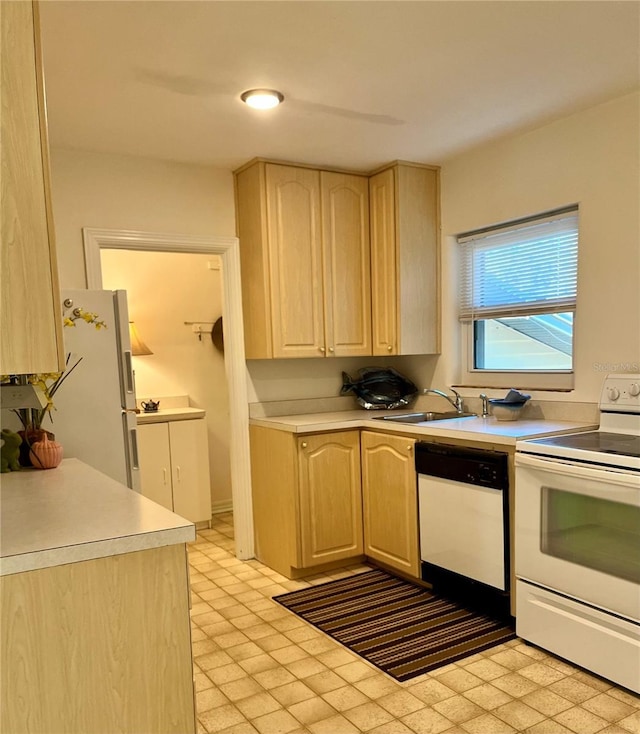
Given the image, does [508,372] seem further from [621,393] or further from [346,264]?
[346,264]

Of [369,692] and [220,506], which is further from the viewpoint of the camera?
[220,506]

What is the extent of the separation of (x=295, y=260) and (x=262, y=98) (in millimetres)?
1146

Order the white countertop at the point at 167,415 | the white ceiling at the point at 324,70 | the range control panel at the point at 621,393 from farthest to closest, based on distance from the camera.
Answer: the white countertop at the point at 167,415, the range control panel at the point at 621,393, the white ceiling at the point at 324,70

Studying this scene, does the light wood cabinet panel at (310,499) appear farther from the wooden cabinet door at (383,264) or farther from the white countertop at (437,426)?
the wooden cabinet door at (383,264)

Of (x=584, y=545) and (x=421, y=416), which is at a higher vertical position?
(x=421, y=416)

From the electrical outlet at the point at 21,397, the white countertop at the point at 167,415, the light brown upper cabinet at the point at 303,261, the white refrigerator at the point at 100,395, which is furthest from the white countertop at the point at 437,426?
the electrical outlet at the point at 21,397

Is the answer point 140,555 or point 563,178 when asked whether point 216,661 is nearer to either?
point 140,555

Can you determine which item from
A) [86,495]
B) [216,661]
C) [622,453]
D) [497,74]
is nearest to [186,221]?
[497,74]

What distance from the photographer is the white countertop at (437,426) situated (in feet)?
8.75

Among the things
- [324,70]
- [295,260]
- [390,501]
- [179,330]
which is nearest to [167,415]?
[179,330]

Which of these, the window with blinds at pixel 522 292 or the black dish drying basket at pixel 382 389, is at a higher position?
the window with blinds at pixel 522 292

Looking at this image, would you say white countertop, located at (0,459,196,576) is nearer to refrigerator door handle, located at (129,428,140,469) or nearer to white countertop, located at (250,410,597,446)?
refrigerator door handle, located at (129,428,140,469)

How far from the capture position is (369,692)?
2.23 metres

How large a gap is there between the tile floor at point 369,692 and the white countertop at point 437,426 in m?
0.90
